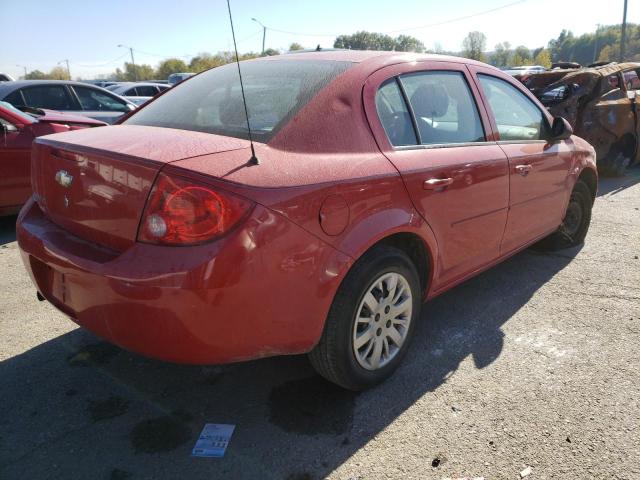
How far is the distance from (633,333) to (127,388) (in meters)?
3.02

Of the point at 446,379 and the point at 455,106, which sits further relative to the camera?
the point at 455,106

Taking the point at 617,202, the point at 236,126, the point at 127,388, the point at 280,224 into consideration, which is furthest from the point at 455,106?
the point at 617,202

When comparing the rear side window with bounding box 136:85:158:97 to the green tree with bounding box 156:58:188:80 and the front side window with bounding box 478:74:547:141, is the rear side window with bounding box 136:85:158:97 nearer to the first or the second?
the front side window with bounding box 478:74:547:141

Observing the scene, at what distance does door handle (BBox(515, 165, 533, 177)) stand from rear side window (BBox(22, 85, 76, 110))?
7.15 metres

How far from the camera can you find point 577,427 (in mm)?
2338

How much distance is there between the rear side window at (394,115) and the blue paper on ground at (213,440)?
1566 mm

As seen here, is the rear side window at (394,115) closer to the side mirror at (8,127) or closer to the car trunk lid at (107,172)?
the car trunk lid at (107,172)

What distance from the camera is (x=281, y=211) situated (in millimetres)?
1956

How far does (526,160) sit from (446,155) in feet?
3.13

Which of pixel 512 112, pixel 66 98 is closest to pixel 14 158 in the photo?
pixel 66 98

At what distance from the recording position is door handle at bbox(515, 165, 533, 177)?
3324 mm

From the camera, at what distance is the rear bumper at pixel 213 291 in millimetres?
1867

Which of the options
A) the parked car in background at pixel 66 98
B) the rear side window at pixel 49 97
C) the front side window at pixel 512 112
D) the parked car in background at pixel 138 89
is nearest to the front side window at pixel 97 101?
the parked car in background at pixel 66 98

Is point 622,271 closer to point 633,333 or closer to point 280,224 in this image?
point 633,333
